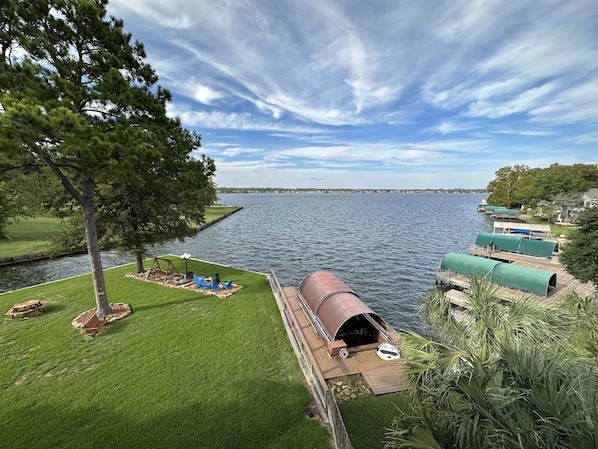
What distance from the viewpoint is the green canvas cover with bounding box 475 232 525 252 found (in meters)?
29.2

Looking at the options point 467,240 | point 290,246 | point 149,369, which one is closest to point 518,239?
point 467,240

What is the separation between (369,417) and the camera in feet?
26.4

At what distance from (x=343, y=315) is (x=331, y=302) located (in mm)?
1136

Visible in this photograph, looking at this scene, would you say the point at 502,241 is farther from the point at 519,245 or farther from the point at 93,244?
the point at 93,244

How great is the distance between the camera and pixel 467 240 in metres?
41.6

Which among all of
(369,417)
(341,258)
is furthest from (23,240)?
(369,417)

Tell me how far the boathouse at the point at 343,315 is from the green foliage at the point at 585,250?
1278 cm

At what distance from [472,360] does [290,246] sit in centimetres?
3273

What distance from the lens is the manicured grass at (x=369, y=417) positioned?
7.31 meters

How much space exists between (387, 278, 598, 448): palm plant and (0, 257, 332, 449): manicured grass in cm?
347

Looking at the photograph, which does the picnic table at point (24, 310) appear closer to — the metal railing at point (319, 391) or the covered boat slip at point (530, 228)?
the metal railing at point (319, 391)

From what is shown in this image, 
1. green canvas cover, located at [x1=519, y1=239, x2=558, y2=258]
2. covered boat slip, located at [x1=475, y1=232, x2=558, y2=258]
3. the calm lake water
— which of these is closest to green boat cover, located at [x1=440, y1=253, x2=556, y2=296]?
the calm lake water

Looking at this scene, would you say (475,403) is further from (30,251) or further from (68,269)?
(30,251)

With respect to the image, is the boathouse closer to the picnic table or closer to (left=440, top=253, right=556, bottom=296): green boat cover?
(left=440, top=253, right=556, bottom=296): green boat cover
